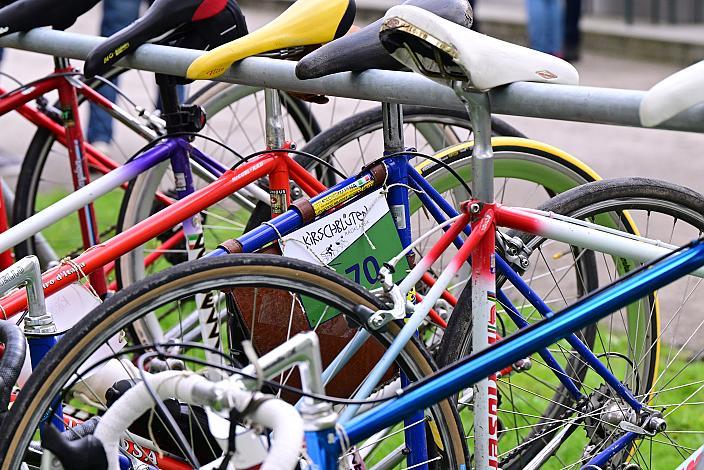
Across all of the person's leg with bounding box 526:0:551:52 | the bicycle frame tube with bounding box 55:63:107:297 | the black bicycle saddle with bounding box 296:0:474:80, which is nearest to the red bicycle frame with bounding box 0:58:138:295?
the bicycle frame tube with bounding box 55:63:107:297

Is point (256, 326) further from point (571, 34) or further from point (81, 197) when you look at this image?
point (571, 34)

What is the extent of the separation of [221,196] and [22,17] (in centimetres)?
86

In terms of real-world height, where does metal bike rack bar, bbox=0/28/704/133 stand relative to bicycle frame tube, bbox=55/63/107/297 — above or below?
below

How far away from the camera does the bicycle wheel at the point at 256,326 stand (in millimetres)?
1858

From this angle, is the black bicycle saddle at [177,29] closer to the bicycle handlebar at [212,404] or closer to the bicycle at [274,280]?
the bicycle at [274,280]

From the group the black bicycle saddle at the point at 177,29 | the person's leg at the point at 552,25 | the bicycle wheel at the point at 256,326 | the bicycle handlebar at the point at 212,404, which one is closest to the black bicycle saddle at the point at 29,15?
the black bicycle saddle at the point at 177,29

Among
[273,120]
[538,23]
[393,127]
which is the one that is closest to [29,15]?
[273,120]

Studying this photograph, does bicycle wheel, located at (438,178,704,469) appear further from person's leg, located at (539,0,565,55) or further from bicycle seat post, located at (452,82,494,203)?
person's leg, located at (539,0,565,55)

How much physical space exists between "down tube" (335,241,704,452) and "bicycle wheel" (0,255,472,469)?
282mm

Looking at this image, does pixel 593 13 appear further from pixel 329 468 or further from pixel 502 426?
pixel 329 468

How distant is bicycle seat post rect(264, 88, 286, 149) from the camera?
2729 mm

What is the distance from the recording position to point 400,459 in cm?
255

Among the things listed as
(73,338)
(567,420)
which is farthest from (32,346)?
(567,420)

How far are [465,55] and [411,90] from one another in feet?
0.73
